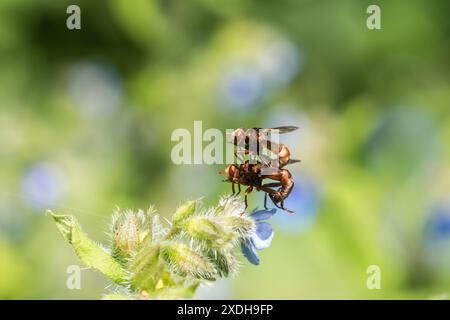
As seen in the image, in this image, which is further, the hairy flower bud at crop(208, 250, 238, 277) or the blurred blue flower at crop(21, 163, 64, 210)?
the blurred blue flower at crop(21, 163, 64, 210)

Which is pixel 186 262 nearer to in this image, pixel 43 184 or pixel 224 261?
pixel 224 261

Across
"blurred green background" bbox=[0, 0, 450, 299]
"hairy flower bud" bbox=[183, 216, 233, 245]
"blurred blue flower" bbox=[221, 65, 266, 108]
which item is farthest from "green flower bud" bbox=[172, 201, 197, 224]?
"blurred blue flower" bbox=[221, 65, 266, 108]

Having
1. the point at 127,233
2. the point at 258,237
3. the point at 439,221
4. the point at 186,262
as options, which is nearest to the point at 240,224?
the point at 258,237

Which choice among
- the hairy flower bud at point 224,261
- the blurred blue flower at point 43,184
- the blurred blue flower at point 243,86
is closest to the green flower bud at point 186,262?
the hairy flower bud at point 224,261

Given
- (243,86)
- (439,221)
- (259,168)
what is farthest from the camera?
(243,86)

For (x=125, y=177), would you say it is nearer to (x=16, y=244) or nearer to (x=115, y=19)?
(x=16, y=244)

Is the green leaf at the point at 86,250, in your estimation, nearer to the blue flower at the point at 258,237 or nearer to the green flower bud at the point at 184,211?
the green flower bud at the point at 184,211

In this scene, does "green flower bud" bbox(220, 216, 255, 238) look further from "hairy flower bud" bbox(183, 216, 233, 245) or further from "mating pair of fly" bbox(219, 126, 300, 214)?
"mating pair of fly" bbox(219, 126, 300, 214)
